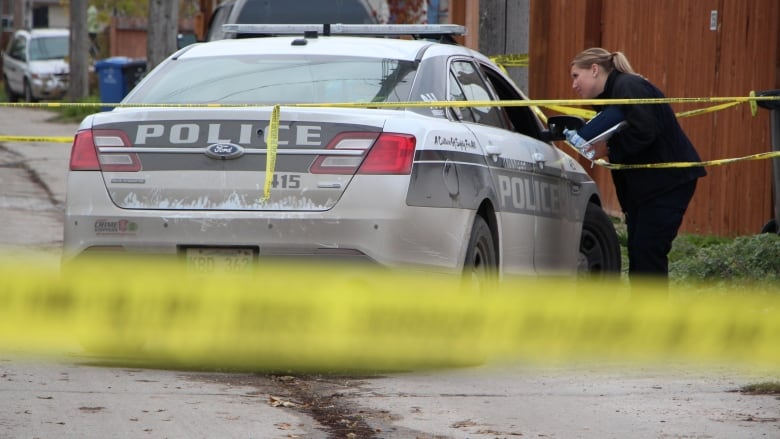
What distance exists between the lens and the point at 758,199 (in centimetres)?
1125

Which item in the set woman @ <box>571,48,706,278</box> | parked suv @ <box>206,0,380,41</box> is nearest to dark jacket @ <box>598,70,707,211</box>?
woman @ <box>571,48,706,278</box>

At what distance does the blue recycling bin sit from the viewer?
2958 cm

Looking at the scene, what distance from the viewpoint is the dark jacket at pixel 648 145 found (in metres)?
7.89

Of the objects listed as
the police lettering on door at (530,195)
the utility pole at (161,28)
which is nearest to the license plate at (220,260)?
the police lettering on door at (530,195)

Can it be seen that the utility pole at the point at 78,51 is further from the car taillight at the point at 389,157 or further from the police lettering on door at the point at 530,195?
the car taillight at the point at 389,157

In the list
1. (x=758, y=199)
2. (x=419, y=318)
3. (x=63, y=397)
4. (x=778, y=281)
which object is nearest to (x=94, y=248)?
(x=63, y=397)

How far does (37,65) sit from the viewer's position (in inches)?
1499

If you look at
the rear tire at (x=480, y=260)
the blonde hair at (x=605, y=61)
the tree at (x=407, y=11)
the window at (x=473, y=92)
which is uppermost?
the tree at (x=407, y=11)

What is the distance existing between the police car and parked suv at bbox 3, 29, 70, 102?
31.3 meters

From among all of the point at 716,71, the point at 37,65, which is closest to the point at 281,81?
the point at 716,71

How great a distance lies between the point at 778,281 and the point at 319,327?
3081 millimetres

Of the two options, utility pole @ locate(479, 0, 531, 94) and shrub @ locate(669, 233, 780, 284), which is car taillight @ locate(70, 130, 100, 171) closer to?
shrub @ locate(669, 233, 780, 284)

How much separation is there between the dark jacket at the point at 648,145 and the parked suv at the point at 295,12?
833 centimetres

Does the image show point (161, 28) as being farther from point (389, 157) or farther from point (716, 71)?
point (389, 157)
